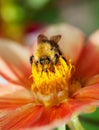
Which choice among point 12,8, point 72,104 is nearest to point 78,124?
point 72,104

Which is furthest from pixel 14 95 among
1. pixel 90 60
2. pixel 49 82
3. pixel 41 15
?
pixel 41 15

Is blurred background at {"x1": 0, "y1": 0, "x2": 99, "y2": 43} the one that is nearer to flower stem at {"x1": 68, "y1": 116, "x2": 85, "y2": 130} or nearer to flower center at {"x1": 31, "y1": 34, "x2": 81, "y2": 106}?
flower center at {"x1": 31, "y1": 34, "x2": 81, "y2": 106}

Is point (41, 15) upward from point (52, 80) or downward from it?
upward

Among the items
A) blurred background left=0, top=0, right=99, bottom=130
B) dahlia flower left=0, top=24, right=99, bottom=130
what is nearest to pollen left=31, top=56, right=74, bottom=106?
dahlia flower left=0, top=24, right=99, bottom=130

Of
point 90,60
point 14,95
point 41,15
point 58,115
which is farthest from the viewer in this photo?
point 41,15

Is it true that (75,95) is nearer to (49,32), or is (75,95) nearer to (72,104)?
(72,104)

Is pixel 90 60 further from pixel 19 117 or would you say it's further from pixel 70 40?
pixel 19 117
